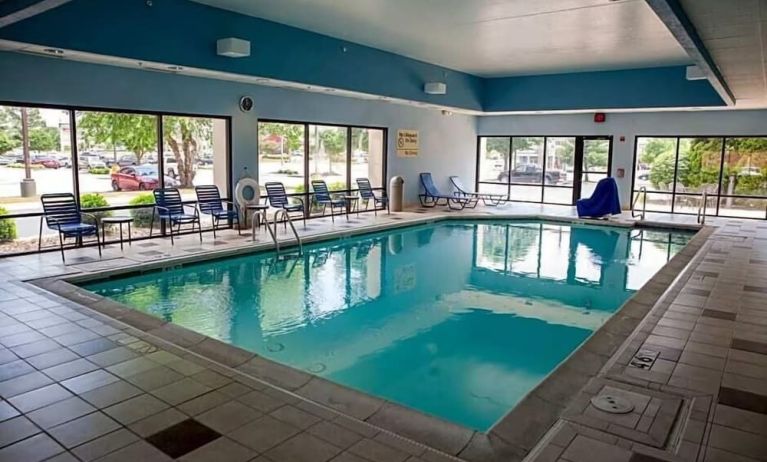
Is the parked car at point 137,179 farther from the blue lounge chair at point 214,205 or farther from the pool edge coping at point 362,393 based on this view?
the pool edge coping at point 362,393

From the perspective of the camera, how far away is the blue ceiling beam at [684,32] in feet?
13.6

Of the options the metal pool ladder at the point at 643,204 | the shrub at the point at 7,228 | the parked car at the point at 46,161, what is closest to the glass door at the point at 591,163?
the metal pool ladder at the point at 643,204

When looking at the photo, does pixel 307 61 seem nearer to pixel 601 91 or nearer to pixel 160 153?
pixel 160 153

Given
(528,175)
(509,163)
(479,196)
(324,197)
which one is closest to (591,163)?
(528,175)

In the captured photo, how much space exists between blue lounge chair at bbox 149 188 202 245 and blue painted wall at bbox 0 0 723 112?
2.06 meters

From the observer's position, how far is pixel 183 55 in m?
7.02

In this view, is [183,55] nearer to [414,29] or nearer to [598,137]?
[414,29]

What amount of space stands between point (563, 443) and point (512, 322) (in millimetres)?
2835

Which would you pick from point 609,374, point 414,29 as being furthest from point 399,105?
point 609,374

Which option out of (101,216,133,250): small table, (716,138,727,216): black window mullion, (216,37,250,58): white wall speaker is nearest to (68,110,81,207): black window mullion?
(101,216,133,250): small table

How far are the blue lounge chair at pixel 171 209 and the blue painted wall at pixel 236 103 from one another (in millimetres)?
1172

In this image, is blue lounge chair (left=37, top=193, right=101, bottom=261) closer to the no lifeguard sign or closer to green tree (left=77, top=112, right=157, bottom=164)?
green tree (left=77, top=112, right=157, bottom=164)

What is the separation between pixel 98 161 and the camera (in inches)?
304

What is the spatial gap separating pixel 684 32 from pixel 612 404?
347 centimetres
